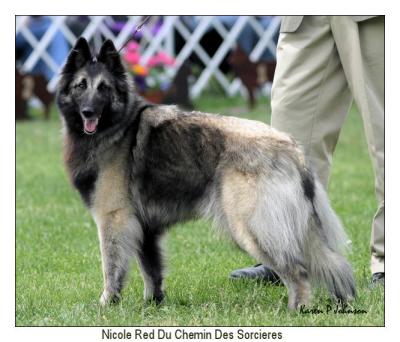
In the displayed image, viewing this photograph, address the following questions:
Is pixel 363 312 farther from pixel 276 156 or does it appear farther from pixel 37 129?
pixel 37 129

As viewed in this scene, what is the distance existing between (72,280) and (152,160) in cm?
114

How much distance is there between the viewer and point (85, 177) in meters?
4.43

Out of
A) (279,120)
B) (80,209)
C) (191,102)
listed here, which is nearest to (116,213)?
(279,120)

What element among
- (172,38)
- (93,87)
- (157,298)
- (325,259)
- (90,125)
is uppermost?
(172,38)

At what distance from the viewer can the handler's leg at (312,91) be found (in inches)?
190

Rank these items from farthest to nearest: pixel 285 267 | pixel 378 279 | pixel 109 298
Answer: pixel 378 279
pixel 109 298
pixel 285 267

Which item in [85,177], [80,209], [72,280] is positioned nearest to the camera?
[85,177]

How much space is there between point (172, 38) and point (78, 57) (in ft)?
36.4

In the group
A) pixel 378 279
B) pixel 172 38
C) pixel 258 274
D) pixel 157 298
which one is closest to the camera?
pixel 157 298

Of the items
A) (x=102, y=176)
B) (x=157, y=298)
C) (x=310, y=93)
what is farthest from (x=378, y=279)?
(x=102, y=176)

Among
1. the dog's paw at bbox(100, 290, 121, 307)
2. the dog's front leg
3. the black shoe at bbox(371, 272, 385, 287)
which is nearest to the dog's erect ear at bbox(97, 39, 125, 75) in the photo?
the dog's front leg

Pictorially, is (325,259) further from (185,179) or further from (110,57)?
(110,57)

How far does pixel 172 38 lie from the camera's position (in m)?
15.3

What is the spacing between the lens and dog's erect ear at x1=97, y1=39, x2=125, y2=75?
14.5 ft
